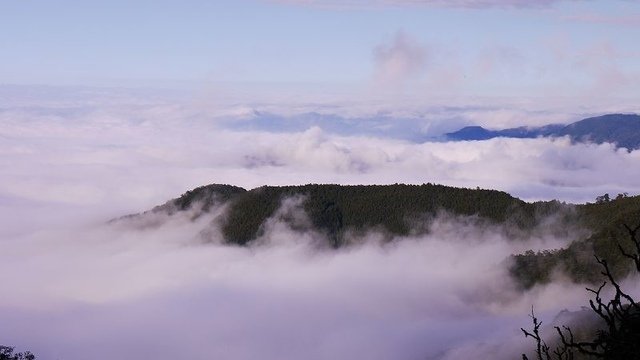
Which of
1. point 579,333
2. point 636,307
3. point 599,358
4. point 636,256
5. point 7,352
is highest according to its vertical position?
point 636,256

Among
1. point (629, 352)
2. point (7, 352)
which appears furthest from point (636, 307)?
point (7, 352)

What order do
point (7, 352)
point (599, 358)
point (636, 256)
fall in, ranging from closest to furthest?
point (636, 256)
point (599, 358)
point (7, 352)

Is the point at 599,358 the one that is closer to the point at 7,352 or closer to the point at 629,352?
the point at 629,352

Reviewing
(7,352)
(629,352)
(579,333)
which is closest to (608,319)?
(629,352)

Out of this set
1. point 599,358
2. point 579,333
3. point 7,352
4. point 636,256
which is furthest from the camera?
point 579,333

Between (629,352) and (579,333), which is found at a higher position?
(629,352)

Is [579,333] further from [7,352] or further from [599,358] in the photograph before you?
[599,358]

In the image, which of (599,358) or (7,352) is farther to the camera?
(7,352)

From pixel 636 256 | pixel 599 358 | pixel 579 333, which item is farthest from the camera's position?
pixel 579 333

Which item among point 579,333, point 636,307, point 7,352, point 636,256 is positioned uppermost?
point 636,256
